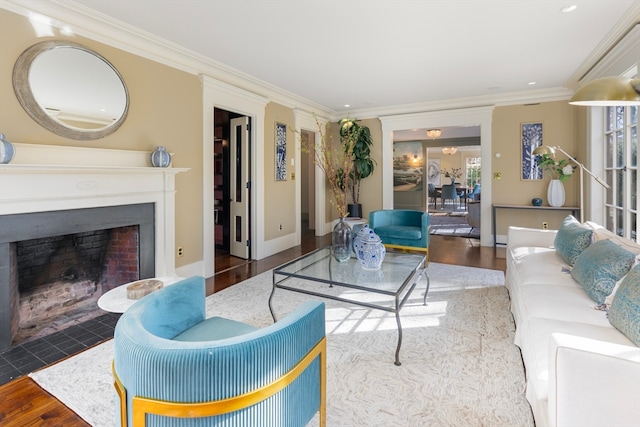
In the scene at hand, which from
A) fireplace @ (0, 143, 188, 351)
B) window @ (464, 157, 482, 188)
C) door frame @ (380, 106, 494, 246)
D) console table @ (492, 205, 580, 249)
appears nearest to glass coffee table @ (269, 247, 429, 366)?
fireplace @ (0, 143, 188, 351)

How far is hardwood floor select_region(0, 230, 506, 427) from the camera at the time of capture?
1.64 metres

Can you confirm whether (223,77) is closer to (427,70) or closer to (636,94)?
(427,70)

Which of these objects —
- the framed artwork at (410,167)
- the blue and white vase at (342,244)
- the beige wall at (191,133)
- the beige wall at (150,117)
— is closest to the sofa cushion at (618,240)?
the blue and white vase at (342,244)

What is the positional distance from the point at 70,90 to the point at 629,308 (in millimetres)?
3850

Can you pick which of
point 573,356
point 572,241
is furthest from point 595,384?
point 572,241

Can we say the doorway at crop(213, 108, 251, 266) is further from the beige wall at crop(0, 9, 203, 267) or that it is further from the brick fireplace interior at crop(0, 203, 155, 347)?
the brick fireplace interior at crop(0, 203, 155, 347)

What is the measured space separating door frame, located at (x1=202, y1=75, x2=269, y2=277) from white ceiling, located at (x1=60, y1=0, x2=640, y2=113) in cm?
32

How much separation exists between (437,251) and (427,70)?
2.72 metres

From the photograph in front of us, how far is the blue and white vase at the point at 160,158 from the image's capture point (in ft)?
10.5

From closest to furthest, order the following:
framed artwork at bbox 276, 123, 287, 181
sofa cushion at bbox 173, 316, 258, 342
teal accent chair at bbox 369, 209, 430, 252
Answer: sofa cushion at bbox 173, 316, 258, 342 < teal accent chair at bbox 369, 209, 430, 252 < framed artwork at bbox 276, 123, 287, 181

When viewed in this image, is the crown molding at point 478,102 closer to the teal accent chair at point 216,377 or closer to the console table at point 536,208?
the console table at point 536,208

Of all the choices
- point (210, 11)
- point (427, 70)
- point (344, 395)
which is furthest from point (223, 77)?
point (344, 395)

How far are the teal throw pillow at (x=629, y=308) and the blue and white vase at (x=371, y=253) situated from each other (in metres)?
1.48

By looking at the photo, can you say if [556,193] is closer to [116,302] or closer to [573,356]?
[573,356]
